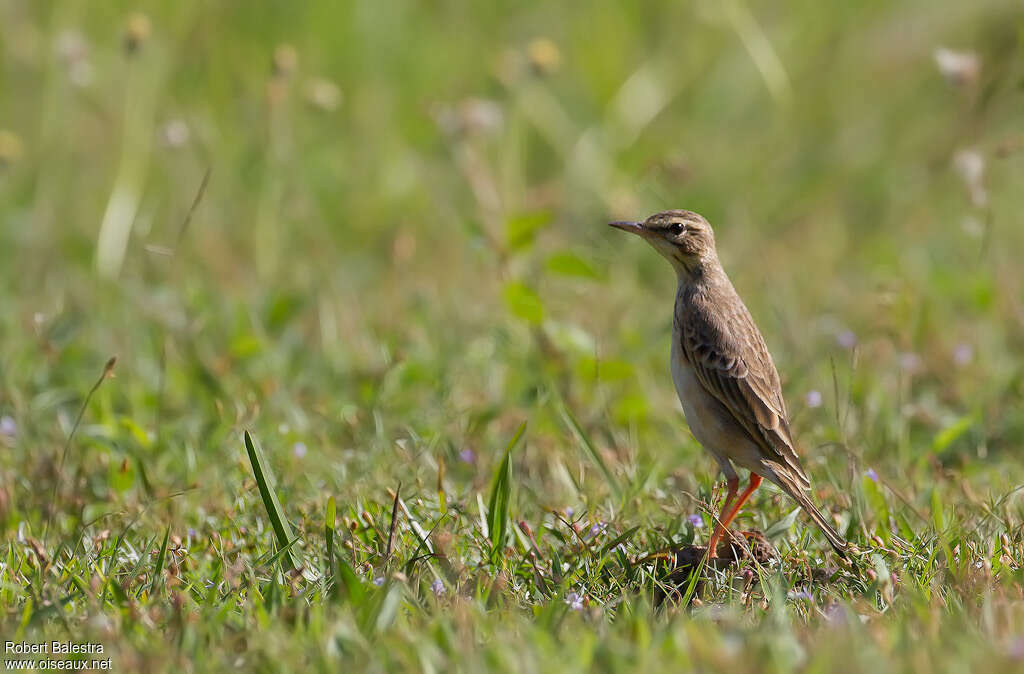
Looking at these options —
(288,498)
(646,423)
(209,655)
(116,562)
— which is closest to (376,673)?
(209,655)

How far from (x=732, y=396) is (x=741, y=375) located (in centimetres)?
8

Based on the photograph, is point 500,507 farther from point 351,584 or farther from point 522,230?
point 522,230

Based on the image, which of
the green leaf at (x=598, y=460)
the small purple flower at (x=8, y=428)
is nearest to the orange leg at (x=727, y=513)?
the green leaf at (x=598, y=460)

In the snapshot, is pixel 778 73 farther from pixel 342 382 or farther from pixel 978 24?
pixel 342 382

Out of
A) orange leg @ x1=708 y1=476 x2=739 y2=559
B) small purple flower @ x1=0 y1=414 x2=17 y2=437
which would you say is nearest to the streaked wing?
orange leg @ x1=708 y1=476 x2=739 y2=559

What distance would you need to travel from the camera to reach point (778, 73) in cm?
796

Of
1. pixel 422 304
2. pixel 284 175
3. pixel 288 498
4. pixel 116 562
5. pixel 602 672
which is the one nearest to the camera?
pixel 602 672

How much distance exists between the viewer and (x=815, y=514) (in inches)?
163

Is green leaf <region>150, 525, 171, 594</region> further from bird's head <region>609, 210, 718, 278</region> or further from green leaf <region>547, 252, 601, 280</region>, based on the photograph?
green leaf <region>547, 252, 601, 280</region>

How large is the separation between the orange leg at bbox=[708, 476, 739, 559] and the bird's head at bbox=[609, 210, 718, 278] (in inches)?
34.3

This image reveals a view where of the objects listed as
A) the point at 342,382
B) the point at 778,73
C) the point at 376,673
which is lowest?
the point at 342,382

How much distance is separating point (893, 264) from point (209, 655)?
5.63 metres

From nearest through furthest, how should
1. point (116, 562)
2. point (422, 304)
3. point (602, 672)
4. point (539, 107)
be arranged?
point (602, 672) < point (116, 562) < point (422, 304) < point (539, 107)

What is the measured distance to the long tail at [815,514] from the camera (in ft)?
13.4
